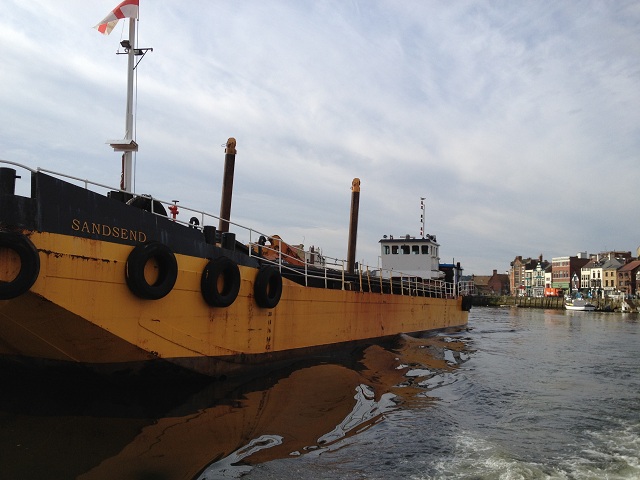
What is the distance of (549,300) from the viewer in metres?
80.3

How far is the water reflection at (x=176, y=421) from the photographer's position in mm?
5137

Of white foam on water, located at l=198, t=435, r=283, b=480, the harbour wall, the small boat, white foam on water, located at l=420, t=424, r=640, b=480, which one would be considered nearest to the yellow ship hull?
white foam on water, located at l=198, t=435, r=283, b=480

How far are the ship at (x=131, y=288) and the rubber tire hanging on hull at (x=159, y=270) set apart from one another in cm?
2

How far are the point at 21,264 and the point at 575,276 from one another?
9965 centimetres

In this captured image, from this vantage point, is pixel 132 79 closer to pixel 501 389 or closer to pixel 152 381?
pixel 152 381

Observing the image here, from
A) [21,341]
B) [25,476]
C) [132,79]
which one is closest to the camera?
[25,476]

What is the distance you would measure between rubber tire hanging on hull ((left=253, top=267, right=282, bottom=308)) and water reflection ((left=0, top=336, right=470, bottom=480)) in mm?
1525

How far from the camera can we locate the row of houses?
8751cm

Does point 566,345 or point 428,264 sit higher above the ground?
point 428,264

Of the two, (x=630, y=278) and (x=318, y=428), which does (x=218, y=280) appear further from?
(x=630, y=278)

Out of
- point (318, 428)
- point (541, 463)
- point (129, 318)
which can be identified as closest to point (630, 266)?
point (541, 463)

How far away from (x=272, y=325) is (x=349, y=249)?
9058mm

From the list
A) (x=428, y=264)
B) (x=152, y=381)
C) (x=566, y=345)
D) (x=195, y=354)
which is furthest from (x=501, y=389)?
(x=428, y=264)

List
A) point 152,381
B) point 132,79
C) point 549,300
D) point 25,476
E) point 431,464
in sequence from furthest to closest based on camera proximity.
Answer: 1. point 549,300
2. point 132,79
3. point 152,381
4. point 431,464
5. point 25,476
